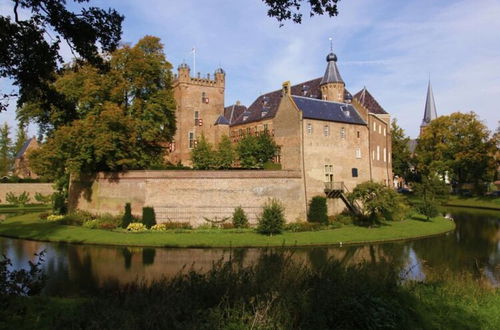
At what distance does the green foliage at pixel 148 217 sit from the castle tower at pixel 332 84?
19592 mm

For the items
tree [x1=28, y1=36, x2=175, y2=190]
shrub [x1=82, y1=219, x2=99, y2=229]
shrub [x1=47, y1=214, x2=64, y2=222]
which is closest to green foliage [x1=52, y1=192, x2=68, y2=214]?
shrub [x1=47, y1=214, x2=64, y2=222]

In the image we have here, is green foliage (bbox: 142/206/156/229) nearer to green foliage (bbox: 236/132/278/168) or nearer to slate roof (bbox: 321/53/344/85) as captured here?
green foliage (bbox: 236/132/278/168)

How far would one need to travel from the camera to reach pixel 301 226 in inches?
1154

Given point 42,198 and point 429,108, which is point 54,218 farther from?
point 429,108

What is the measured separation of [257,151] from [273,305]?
27786 mm

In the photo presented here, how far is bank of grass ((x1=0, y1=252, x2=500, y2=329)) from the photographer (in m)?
6.68

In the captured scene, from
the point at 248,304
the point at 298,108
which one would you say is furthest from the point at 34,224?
the point at 248,304

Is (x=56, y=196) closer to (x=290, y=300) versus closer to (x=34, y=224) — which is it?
(x=34, y=224)

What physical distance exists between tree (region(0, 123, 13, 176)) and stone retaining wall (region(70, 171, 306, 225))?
40226 millimetres

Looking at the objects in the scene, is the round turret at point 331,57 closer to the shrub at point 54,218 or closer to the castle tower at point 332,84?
the castle tower at point 332,84

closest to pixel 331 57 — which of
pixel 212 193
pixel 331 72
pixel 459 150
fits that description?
pixel 331 72

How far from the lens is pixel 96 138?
2952 cm

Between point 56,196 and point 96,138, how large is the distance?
1338 centimetres

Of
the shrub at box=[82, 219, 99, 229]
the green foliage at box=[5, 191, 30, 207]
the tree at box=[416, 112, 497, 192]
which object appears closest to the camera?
the shrub at box=[82, 219, 99, 229]
